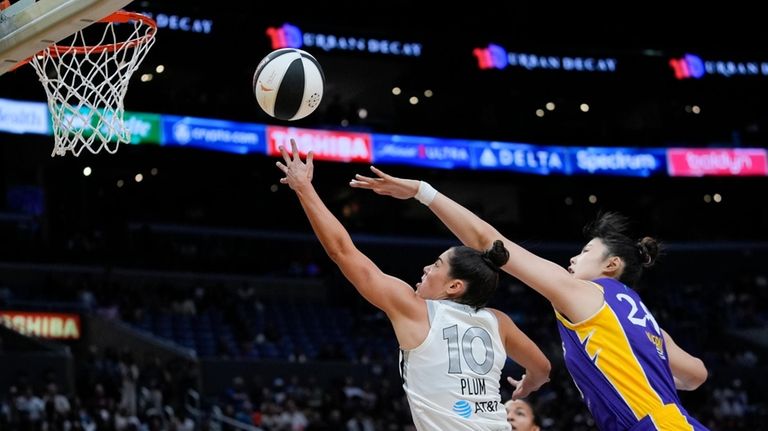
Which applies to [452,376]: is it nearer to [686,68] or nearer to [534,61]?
[534,61]

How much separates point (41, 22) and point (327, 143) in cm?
1814

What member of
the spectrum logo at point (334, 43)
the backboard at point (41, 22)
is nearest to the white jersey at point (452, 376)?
the backboard at point (41, 22)

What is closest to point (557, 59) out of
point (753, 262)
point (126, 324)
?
point (753, 262)

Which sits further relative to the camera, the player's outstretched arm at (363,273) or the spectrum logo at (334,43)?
the spectrum logo at (334,43)

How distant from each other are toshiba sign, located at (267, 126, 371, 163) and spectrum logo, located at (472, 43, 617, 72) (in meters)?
3.59

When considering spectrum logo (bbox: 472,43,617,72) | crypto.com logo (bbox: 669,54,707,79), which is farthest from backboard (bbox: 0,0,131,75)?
crypto.com logo (bbox: 669,54,707,79)

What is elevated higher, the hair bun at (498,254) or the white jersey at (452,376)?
the hair bun at (498,254)

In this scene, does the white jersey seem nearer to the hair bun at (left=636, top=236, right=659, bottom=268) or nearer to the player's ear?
the player's ear

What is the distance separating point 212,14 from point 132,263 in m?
5.89

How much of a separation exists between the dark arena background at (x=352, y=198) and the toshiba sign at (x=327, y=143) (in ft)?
0.18

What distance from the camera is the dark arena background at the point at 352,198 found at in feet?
63.8

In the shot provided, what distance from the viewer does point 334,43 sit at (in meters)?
23.7

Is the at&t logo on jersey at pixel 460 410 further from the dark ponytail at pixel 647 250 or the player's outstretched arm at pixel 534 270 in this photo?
the dark ponytail at pixel 647 250

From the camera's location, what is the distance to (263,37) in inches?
902
